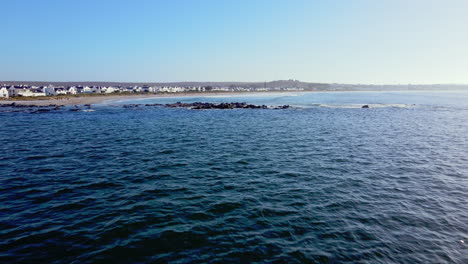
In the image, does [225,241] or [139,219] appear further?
[139,219]

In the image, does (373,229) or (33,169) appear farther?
(33,169)

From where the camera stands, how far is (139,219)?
45.1ft

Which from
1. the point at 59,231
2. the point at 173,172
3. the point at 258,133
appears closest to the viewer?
the point at 59,231

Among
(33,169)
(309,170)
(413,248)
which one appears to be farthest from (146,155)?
(413,248)

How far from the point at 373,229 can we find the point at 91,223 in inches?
568

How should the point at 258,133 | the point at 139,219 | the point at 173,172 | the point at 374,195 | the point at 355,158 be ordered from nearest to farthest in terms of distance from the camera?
the point at 139,219
the point at 374,195
the point at 173,172
the point at 355,158
the point at 258,133

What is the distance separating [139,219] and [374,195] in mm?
14727

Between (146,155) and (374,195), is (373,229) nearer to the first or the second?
(374,195)

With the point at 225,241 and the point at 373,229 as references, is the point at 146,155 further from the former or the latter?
the point at 373,229

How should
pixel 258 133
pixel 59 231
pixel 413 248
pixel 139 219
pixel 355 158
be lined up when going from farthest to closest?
pixel 258 133 → pixel 355 158 → pixel 139 219 → pixel 59 231 → pixel 413 248

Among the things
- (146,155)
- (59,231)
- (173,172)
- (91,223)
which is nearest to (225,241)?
(91,223)

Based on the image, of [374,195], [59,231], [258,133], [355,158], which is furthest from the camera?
[258,133]

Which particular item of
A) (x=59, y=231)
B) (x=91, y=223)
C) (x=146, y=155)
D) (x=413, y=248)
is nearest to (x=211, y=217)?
(x=91, y=223)

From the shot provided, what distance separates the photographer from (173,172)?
21.5 metres
